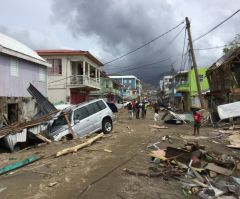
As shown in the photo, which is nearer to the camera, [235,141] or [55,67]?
[235,141]

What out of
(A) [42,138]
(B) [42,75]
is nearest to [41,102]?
(A) [42,138]

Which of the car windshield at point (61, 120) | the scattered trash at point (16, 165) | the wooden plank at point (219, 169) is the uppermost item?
the car windshield at point (61, 120)

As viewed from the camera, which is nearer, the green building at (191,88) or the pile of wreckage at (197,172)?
the pile of wreckage at (197,172)

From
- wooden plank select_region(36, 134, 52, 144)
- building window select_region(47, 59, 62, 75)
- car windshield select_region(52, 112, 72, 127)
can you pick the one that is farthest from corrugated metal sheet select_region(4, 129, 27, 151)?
building window select_region(47, 59, 62, 75)

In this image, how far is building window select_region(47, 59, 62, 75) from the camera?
128ft

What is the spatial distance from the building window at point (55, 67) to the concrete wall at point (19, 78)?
995 centimetres

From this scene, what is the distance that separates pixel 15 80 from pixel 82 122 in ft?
27.0

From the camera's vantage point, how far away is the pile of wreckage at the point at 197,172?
8328mm

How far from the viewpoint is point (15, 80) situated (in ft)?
78.8

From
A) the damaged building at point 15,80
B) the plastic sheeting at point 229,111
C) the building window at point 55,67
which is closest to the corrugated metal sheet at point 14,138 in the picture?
the damaged building at point 15,80

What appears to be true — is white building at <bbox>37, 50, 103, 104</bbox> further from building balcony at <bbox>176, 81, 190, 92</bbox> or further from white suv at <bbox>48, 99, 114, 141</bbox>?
building balcony at <bbox>176, 81, 190, 92</bbox>

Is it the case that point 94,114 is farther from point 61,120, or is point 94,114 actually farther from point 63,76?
point 63,76

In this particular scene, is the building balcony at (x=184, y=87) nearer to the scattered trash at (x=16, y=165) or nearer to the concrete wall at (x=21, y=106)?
the concrete wall at (x=21, y=106)

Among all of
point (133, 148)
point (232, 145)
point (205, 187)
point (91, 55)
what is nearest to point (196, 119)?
point (232, 145)
